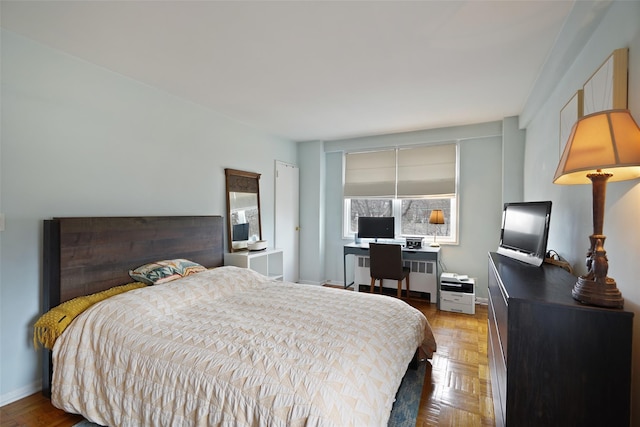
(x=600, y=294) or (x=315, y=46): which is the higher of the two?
(x=315, y=46)

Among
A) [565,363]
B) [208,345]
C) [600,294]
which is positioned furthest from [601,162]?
[208,345]

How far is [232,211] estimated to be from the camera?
12.3 ft

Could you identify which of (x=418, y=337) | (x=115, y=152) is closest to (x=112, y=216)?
(x=115, y=152)

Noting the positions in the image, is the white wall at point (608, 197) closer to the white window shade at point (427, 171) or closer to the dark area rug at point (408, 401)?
the dark area rug at point (408, 401)

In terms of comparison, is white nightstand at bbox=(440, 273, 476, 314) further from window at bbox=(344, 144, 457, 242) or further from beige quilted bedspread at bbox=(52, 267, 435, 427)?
beige quilted bedspread at bbox=(52, 267, 435, 427)

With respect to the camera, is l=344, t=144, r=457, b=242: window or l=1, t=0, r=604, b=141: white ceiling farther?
l=344, t=144, r=457, b=242: window

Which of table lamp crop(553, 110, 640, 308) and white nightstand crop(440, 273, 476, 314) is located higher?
table lamp crop(553, 110, 640, 308)

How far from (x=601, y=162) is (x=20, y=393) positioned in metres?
3.54

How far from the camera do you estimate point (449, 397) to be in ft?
6.83

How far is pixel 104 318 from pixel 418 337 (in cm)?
215

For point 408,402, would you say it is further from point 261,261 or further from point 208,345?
point 261,261

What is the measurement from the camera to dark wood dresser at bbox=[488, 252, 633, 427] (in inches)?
42.2

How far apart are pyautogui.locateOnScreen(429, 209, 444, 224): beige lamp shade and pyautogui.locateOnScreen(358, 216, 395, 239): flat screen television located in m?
0.58

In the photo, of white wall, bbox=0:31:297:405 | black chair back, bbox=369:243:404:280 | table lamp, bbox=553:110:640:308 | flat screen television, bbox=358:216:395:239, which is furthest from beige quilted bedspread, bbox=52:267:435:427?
flat screen television, bbox=358:216:395:239
